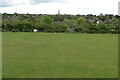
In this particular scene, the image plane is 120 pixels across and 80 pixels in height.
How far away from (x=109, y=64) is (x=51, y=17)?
2643cm

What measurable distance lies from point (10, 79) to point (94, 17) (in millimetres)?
28951

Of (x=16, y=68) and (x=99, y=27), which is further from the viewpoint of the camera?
(x=99, y=27)

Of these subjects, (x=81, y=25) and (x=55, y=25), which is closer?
(x=55, y=25)

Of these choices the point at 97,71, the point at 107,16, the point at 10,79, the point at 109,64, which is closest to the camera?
the point at 10,79

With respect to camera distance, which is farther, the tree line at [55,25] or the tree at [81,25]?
the tree at [81,25]

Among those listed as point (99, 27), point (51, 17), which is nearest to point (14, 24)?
point (51, 17)

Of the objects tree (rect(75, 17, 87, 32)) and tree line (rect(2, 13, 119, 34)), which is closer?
tree line (rect(2, 13, 119, 34))

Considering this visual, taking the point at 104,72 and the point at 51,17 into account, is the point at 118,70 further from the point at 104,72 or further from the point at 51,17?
the point at 51,17

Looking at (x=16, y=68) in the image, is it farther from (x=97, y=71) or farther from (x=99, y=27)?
(x=99, y=27)

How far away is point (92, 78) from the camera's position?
4625mm

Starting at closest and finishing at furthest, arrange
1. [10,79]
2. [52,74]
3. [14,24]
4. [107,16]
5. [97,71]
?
[10,79] < [52,74] < [97,71] < [14,24] < [107,16]

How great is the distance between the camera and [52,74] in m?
4.89

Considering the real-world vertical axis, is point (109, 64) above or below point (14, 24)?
below

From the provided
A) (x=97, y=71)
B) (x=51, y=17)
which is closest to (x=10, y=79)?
(x=97, y=71)
